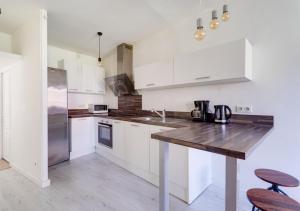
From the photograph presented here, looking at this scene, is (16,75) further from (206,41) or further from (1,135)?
(206,41)

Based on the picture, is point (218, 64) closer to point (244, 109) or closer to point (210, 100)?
point (210, 100)

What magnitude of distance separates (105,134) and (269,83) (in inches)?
116

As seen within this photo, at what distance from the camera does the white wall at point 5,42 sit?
287 cm

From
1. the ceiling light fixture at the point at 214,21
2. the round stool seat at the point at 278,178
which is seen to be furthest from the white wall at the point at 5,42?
the round stool seat at the point at 278,178

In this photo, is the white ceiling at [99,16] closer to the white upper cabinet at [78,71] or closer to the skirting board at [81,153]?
the white upper cabinet at [78,71]

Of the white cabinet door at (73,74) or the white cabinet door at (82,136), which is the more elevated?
the white cabinet door at (73,74)

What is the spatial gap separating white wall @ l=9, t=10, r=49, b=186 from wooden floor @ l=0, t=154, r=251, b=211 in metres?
0.21

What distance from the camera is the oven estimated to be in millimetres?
3156

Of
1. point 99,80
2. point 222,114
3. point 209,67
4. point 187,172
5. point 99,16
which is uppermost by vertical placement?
point 99,16

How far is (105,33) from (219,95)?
7.85 ft

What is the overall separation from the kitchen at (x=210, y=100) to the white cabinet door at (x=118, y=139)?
0.02 metres

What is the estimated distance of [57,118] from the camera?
300cm

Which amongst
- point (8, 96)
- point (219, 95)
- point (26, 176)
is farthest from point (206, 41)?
point (8, 96)

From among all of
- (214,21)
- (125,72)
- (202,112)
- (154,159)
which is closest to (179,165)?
(154,159)
